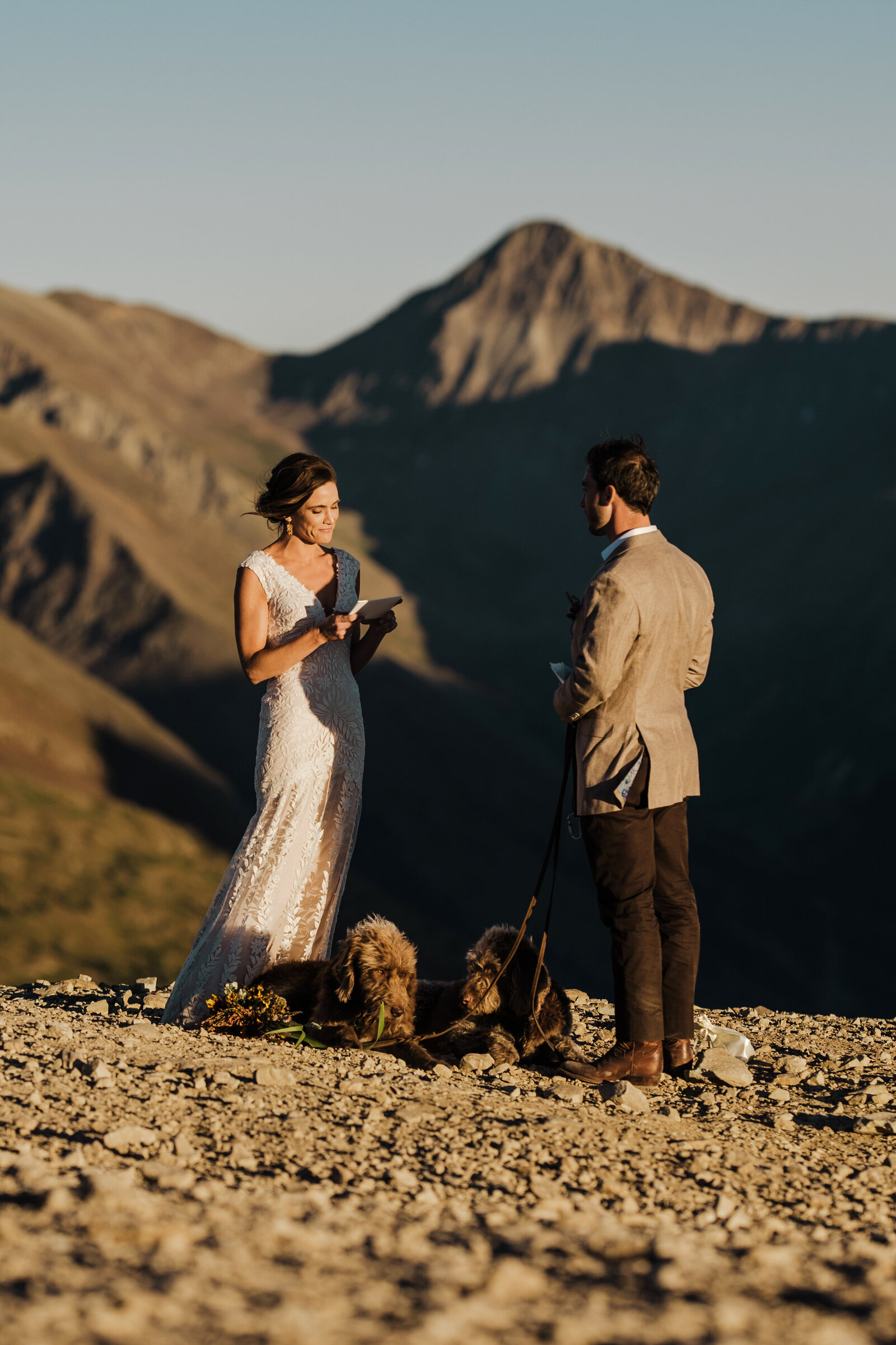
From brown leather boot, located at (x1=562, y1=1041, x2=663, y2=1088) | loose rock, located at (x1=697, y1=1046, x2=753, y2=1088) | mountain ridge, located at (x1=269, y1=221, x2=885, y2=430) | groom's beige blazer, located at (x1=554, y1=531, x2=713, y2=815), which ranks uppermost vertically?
mountain ridge, located at (x1=269, y1=221, x2=885, y2=430)

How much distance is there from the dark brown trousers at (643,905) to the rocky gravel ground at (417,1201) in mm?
327

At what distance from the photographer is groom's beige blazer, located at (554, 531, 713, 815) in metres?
4.27

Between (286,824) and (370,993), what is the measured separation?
2.82 ft

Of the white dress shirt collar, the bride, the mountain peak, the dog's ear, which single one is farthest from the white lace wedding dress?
the mountain peak

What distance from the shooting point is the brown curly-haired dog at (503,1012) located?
15.4 feet

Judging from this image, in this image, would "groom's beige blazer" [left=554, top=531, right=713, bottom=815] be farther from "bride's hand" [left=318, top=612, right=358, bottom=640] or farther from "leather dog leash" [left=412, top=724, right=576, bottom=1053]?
"bride's hand" [left=318, top=612, right=358, bottom=640]

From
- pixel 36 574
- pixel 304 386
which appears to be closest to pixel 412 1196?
pixel 36 574

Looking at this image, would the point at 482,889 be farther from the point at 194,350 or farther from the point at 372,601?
the point at 194,350

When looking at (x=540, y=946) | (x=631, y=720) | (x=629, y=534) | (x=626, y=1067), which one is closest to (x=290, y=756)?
(x=540, y=946)

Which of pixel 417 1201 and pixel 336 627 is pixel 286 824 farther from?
pixel 417 1201

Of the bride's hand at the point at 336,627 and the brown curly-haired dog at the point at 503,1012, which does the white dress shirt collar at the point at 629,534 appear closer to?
the bride's hand at the point at 336,627

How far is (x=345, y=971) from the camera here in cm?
461

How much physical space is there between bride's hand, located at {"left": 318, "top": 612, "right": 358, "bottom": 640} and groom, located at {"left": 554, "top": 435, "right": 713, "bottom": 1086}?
0.94m

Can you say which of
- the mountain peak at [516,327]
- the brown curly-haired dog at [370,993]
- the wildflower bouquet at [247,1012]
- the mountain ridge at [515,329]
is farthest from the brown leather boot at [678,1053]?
the mountain peak at [516,327]
